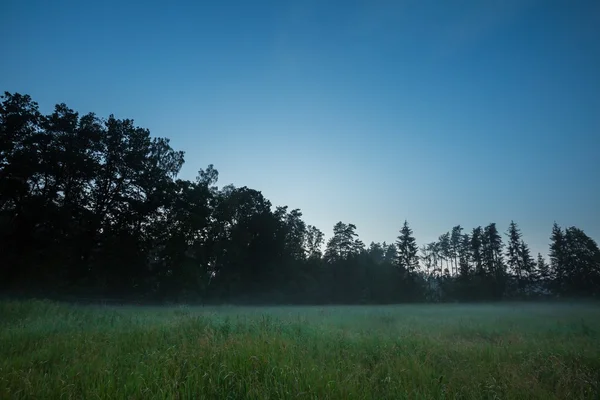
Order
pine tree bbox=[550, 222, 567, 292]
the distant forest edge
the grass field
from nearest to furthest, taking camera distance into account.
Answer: the grass field → the distant forest edge → pine tree bbox=[550, 222, 567, 292]

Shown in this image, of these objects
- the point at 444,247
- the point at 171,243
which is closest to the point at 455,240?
the point at 444,247

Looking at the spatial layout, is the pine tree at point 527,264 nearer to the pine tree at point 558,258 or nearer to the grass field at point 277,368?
the pine tree at point 558,258

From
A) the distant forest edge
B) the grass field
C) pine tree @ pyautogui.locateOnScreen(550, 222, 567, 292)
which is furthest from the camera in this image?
pine tree @ pyautogui.locateOnScreen(550, 222, 567, 292)

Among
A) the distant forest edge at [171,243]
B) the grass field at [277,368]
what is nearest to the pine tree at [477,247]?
the distant forest edge at [171,243]

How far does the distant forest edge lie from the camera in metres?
28.2

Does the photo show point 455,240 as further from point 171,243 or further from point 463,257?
point 171,243

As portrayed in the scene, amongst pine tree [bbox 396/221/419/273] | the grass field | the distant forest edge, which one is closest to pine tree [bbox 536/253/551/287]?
the distant forest edge

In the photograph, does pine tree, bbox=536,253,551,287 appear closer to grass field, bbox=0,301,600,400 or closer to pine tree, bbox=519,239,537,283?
pine tree, bbox=519,239,537,283

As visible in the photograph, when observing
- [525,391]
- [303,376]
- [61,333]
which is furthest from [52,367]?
[525,391]

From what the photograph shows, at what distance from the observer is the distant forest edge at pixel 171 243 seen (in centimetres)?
2817

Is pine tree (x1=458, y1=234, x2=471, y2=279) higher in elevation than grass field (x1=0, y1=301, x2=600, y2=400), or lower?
higher

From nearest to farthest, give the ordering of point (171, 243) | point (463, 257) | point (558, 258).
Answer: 1. point (171, 243)
2. point (558, 258)
3. point (463, 257)

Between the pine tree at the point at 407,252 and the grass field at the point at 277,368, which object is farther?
the pine tree at the point at 407,252

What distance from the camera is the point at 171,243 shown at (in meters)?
38.0
